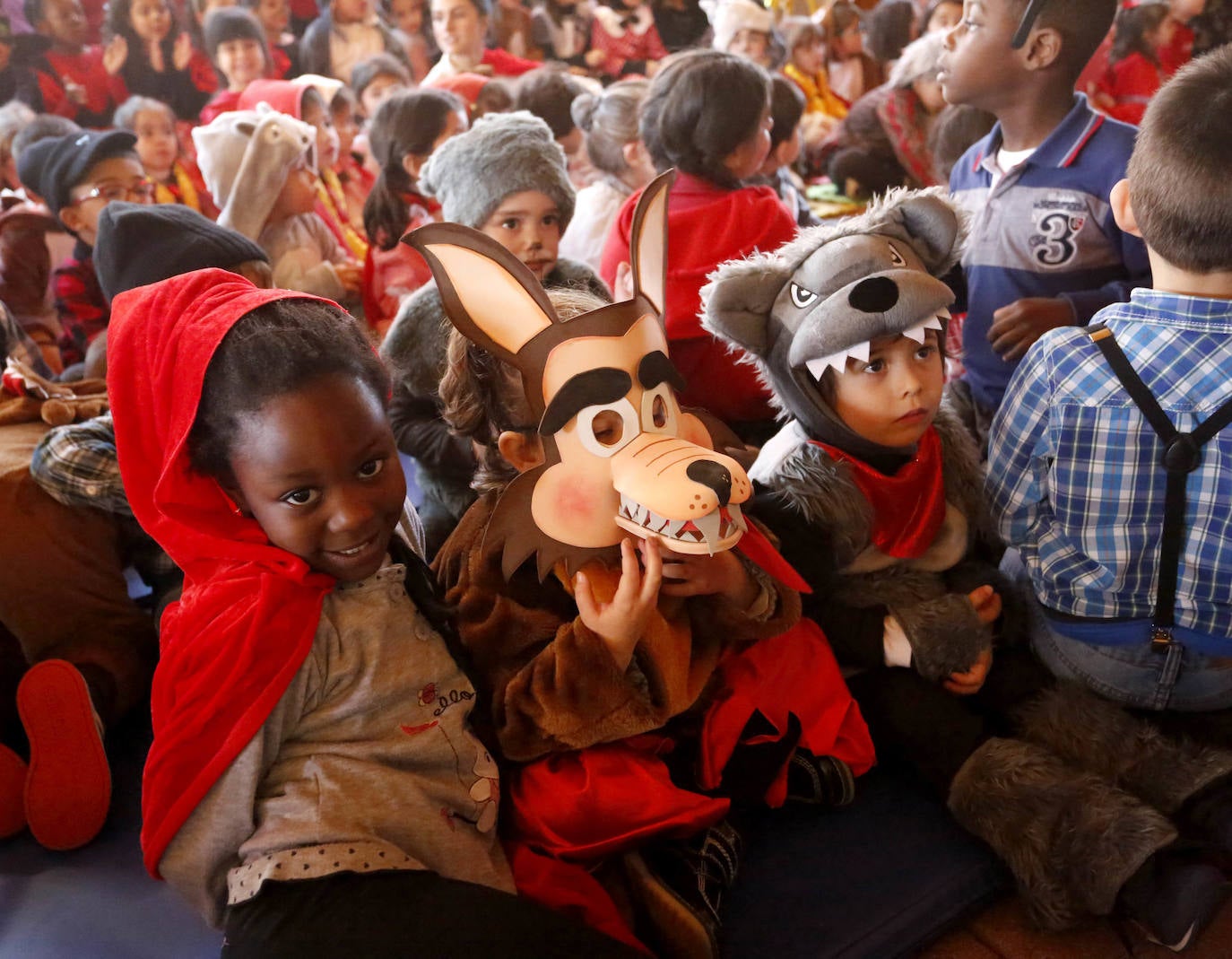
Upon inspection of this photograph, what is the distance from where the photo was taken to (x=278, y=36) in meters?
3.17

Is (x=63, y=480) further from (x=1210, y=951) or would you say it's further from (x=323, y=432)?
(x=1210, y=951)

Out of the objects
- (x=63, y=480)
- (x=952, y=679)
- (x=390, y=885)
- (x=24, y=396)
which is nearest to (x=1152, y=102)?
(x=952, y=679)

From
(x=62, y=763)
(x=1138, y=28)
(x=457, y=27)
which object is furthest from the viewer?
(x=457, y=27)

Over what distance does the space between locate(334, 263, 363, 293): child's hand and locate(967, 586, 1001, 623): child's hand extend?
1625 millimetres

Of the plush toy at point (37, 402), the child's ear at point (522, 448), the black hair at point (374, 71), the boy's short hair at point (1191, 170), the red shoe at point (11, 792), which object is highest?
the boy's short hair at point (1191, 170)

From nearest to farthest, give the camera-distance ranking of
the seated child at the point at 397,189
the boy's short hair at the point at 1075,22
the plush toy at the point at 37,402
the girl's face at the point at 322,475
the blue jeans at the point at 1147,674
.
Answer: the girl's face at the point at 322,475 < the blue jeans at the point at 1147,674 < the plush toy at the point at 37,402 < the boy's short hair at the point at 1075,22 < the seated child at the point at 397,189

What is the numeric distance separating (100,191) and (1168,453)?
2.13 m

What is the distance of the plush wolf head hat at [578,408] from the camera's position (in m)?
0.93

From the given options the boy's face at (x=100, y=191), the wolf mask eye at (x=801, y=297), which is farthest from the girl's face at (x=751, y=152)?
the boy's face at (x=100, y=191)

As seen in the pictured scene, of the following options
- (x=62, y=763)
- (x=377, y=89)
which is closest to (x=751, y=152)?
(x=62, y=763)

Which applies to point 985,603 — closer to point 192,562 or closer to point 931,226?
point 931,226

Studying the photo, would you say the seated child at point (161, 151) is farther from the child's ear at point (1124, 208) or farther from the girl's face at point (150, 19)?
the child's ear at point (1124, 208)

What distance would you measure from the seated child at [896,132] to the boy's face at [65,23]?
7.73 feet

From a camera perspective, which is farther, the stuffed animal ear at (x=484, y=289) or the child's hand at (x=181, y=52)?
the child's hand at (x=181, y=52)
